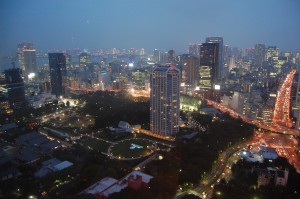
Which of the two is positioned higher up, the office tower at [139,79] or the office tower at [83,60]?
the office tower at [83,60]

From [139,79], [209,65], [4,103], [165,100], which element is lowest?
[4,103]

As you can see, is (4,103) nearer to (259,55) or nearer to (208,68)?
(208,68)

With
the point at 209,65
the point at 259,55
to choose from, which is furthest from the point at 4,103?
the point at 259,55

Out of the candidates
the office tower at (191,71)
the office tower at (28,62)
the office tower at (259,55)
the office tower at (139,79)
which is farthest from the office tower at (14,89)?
the office tower at (259,55)

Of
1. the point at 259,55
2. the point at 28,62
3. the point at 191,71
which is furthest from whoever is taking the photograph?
the point at 259,55

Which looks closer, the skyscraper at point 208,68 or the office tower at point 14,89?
the office tower at point 14,89

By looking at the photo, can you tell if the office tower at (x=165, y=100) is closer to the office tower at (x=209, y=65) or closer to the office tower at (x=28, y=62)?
the office tower at (x=209, y=65)
